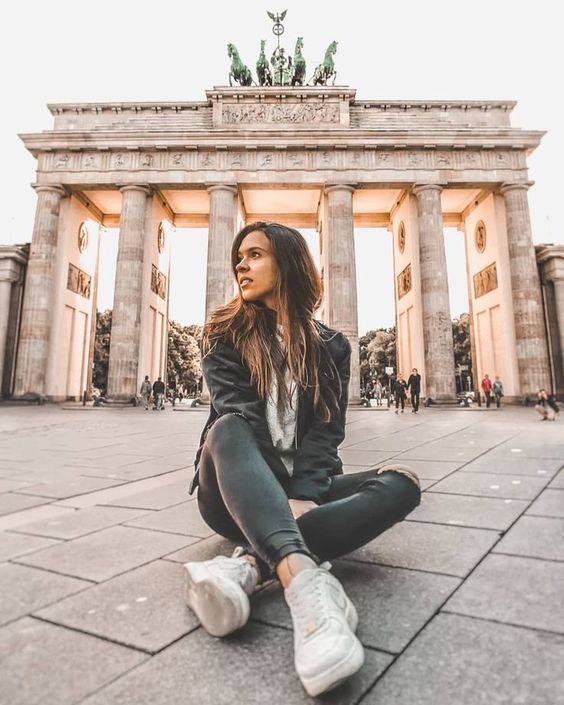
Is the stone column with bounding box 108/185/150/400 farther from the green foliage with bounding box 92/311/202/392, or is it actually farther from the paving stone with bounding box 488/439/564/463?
the green foliage with bounding box 92/311/202/392

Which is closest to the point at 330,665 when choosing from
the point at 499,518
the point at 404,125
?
the point at 499,518

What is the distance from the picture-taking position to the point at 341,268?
23922 millimetres

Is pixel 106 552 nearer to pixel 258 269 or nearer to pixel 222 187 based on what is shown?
pixel 258 269

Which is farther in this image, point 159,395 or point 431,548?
point 159,395

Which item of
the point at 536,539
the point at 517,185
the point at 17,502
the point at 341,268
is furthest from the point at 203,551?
the point at 517,185

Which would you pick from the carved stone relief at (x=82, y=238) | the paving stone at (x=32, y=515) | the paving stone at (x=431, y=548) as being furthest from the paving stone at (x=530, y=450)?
the carved stone relief at (x=82, y=238)

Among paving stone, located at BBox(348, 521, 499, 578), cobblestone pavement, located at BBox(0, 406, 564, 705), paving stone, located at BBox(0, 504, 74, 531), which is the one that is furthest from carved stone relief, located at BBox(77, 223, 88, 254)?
paving stone, located at BBox(348, 521, 499, 578)

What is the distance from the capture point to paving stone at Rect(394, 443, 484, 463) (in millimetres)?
5734

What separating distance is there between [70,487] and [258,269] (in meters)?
3.08

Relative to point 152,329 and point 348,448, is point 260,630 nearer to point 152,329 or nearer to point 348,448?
point 348,448

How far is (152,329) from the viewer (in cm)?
2662

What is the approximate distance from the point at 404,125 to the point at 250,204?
10275 millimetres

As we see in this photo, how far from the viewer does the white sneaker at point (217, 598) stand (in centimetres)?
149

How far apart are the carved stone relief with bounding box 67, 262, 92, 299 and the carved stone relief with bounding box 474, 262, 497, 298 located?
2370 cm
